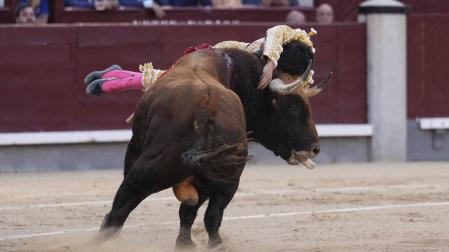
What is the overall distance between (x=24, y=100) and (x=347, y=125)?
324 cm

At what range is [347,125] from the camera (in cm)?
1210

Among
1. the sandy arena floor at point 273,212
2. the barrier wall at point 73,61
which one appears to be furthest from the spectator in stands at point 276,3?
the sandy arena floor at point 273,212

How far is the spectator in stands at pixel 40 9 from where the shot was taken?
1140 centimetres

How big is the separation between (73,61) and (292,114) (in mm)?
4908

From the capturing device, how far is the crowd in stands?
11195mm

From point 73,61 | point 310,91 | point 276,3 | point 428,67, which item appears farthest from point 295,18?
point 310,91

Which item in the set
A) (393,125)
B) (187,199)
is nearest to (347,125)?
(393,125)

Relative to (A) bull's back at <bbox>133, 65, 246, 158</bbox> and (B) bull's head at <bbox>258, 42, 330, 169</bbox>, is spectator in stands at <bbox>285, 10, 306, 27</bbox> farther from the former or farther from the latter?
(A) bull's back at <bbox>133, 65, 246, 158</bbox>

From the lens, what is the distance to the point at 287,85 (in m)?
6.34

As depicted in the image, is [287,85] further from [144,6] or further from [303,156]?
[144,6]

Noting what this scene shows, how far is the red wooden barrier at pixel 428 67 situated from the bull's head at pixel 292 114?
582 centimetres

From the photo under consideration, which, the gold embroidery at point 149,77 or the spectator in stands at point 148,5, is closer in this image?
the gold embroidery at point 149,77

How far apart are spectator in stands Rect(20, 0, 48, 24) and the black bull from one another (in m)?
5.49

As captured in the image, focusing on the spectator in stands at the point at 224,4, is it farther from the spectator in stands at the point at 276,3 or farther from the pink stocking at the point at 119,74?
the pink stocking at the point at 119,74
